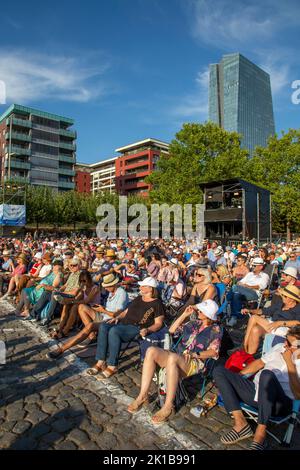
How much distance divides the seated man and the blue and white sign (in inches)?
1021

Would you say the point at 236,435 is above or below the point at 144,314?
below

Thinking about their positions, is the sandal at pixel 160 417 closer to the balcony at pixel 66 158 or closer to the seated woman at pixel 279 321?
the seated woman at pixel 279 321

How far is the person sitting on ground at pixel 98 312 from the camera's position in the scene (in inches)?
202

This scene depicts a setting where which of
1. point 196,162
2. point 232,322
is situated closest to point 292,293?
point 232,322

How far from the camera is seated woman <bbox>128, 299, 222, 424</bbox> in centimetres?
340

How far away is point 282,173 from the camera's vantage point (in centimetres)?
3669

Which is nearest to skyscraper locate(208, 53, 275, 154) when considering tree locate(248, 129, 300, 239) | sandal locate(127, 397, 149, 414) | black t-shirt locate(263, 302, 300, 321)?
tree locate(248, 129, 300, 239)

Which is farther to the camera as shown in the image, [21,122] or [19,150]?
[21,122]

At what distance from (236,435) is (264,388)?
1.81 ft

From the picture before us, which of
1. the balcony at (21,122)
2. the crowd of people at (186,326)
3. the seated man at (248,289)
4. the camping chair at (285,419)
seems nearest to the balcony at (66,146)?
the balcony at (21,122)

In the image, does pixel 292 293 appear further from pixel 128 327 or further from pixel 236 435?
pixel 128 327

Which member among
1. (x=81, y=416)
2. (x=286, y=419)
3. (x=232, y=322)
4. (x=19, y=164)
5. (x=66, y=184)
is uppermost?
(x=19, y=164)

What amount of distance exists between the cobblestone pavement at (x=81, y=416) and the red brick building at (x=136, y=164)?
79.9 meters
